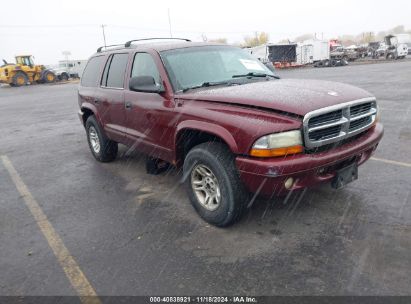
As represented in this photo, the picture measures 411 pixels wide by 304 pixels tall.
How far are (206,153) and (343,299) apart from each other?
171 cm

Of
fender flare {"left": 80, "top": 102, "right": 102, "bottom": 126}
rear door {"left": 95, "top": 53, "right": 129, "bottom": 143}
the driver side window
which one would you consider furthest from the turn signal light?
fender flare {"left": 80, "top": 102, "right": 102, "bottom": 126}

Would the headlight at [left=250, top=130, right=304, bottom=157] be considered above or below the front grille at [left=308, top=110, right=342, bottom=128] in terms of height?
below

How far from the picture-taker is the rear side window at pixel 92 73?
594cm

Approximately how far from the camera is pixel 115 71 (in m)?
5.38

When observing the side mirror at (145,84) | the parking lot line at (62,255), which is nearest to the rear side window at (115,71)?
the side mirror at (145,84)

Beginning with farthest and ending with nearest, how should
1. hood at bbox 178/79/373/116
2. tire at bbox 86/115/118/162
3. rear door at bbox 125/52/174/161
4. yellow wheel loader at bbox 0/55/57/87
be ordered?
yellow wheel loader at bbox 0/55/57/87
tire at bbox 86/115/118/162
rear door at bbox 125/52/174/161
hood at bbox 178/79/373/116

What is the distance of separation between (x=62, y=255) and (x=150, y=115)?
1.84 metres

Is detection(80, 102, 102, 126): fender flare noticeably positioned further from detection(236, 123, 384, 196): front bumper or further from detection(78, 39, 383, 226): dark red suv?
detection(236, 123, 384, 196): front bumper

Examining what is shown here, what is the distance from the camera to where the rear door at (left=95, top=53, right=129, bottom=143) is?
16.8 ft

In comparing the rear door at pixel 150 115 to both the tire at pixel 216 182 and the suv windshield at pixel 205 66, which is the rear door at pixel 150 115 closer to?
the suv windshield at pixel 205 66

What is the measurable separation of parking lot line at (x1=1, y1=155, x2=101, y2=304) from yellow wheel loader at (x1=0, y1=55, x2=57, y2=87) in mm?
34378

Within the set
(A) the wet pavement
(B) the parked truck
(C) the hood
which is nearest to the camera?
(A) the wet pavement

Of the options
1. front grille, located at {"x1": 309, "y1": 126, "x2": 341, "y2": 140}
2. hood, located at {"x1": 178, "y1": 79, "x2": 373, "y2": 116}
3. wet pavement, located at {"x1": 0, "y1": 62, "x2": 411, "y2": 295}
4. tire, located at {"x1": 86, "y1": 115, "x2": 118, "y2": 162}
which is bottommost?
wet pavement, located at {"x1": 0, "y1": 62, "x2": 411, "y2": 295}

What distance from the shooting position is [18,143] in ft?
28.7
